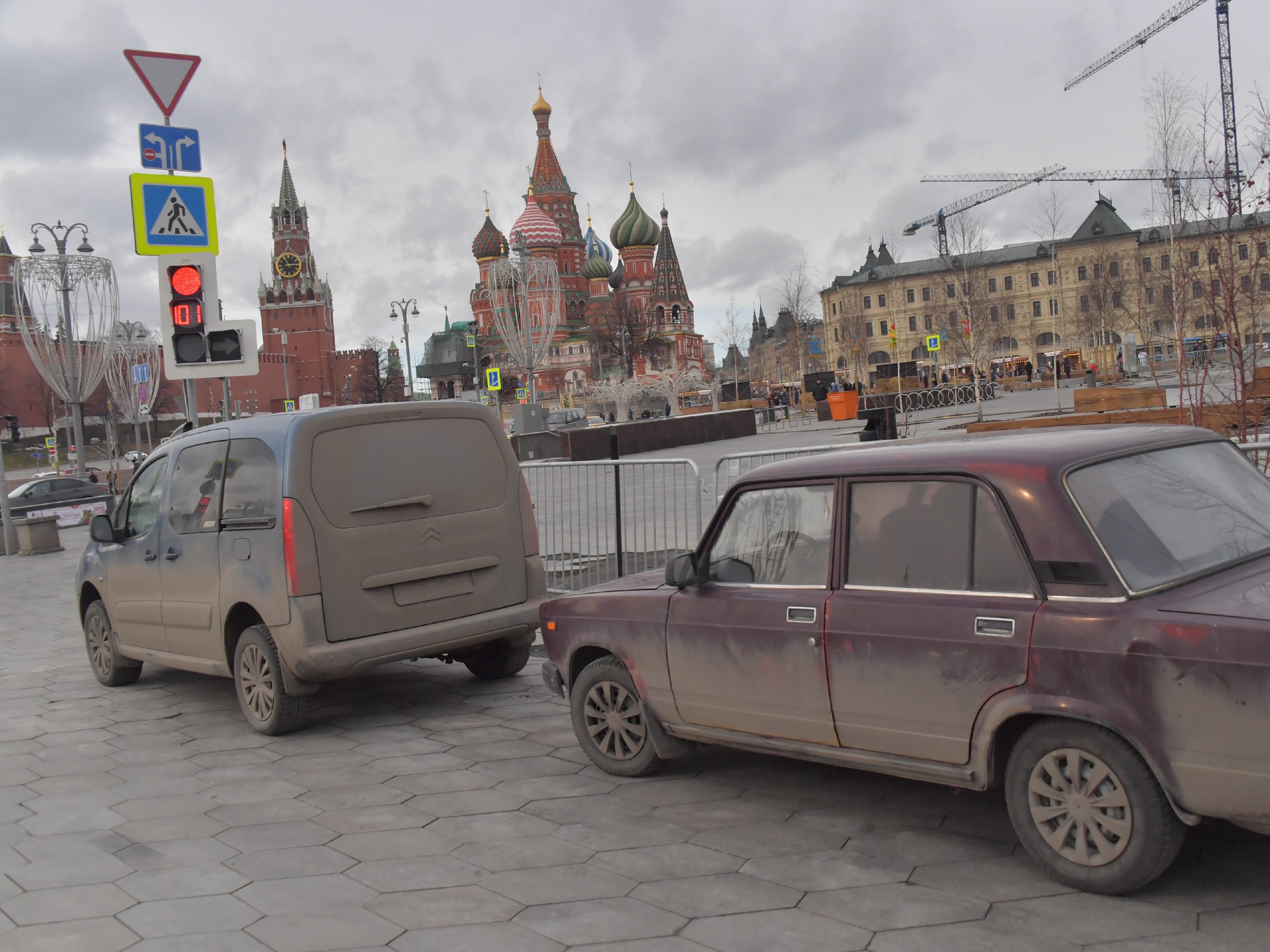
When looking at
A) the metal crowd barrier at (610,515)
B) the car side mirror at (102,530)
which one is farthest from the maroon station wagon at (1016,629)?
the car side mirror at (102,530)

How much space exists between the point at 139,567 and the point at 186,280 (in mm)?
3241

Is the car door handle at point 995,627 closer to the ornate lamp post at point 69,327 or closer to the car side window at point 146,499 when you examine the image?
the car side window at point 146,499

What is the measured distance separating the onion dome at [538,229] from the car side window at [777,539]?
366 ft

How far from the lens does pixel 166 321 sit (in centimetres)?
982

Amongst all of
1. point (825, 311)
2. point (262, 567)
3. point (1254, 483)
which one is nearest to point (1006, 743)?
point (1254, 483)

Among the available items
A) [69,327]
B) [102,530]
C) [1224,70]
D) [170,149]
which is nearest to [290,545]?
[102,530]

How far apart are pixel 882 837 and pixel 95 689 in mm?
6541

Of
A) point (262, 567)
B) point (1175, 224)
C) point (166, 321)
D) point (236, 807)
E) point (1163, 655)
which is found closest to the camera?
point (1163, 655)

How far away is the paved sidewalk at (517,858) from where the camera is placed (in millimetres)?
3604

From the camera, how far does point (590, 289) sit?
126 m

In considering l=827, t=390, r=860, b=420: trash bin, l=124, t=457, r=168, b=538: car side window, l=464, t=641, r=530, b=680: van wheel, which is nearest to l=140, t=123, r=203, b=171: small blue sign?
l=124, t=457, r=168, b=538: car side window

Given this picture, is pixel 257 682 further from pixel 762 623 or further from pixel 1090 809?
pixel 1090 809

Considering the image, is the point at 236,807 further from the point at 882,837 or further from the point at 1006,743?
A: the point at 1006,743

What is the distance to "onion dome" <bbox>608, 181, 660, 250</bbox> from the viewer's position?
415ft
